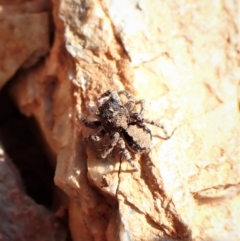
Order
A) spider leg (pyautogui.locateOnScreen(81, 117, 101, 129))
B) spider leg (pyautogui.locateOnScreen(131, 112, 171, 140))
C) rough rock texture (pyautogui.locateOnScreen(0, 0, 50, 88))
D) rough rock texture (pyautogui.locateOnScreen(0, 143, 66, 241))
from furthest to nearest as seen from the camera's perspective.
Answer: rough rock texture (pyautogui.locateOnScreen(0, 0, 50, 88)) → rough rock texture (pyautogui.locateOnScreen(0, 143, 66, 241)) → spider leg (pyautogui.locateOnScreen(81, 117, 101, 129)) → spider leg (pyautogui.locateOnScreen(131, 112, 171, 140))

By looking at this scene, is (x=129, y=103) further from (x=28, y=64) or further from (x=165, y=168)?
(x=28, y=64)

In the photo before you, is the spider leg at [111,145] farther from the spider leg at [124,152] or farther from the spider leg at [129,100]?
the spider leg at [129,100]

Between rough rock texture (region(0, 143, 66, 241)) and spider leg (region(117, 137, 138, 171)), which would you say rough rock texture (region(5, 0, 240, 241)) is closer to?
spider leg (region(117, 137, 138, 171))

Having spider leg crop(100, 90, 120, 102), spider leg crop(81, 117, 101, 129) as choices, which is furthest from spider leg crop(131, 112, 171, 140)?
spider leg crop(81, 117, 101, 129)

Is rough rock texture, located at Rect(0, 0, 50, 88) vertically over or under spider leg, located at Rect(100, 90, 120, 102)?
over

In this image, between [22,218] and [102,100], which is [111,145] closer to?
[102,100]

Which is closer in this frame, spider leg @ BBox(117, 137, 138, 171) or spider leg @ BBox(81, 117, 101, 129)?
spider leg @ BBox(117, 137, 138, 171)

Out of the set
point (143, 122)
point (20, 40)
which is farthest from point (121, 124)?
point (20, 40)

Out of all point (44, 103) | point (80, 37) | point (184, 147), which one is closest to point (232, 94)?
point (184, 147)
